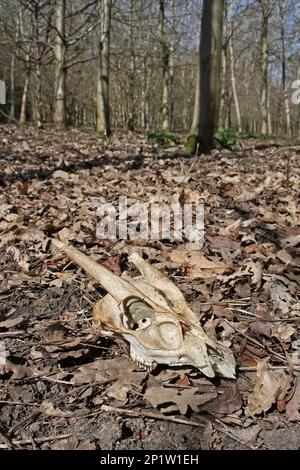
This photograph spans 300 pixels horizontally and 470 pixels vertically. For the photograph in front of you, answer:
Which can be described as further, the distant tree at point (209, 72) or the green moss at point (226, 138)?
the green moss at point (226, 138)

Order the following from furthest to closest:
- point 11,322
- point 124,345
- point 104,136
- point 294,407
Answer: point 104,136 → point 11,322 → point 124,345 → point 294,407

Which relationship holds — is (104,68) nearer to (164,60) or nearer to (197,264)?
(164,60)

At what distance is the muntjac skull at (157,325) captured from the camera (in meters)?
2.01

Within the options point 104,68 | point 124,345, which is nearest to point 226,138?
point 104,68

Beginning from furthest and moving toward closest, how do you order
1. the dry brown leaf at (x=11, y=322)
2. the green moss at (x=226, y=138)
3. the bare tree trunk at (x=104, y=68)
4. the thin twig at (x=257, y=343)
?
the bare tree trunk at (x=104, y=68)
the green moss at (x=226, y=138)
the dry brown leaf at (x=11, y=322)
the thin twig at (x=257, y=343)

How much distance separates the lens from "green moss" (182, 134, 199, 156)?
27.0ft

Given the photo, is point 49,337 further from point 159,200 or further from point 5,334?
point 159,200

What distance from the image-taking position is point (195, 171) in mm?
6211

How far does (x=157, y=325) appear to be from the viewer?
6.86 feet

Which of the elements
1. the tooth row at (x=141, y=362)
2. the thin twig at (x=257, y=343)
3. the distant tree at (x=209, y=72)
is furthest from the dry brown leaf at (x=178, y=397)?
the distant tree at (x=209, y=72)

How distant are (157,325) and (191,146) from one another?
21.7 feet

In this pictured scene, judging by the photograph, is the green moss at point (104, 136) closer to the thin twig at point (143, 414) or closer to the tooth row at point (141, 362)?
the tooth row at point (141, 362)

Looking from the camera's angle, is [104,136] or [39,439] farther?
[104,136]

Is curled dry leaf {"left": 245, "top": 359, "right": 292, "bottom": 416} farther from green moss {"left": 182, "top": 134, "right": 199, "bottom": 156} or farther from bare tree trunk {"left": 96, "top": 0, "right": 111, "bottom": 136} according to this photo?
bare tree trunk {"left": 96, "top": 0, "right": 111, "bottom": 136}
